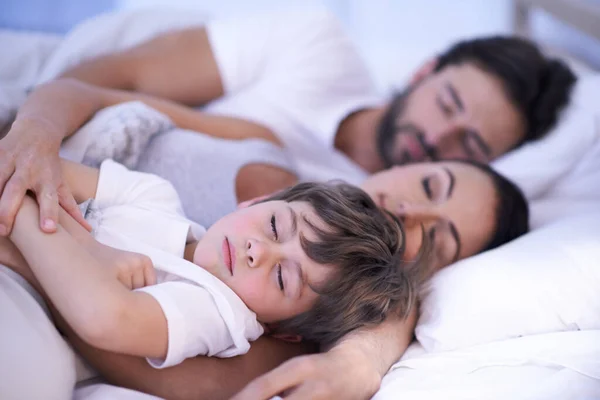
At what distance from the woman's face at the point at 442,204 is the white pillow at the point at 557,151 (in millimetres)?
339

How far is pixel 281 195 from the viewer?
3.62 ft

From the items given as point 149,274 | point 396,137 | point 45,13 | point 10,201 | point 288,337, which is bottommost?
point 288,337

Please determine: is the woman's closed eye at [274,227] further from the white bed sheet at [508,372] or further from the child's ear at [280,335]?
the white bed sheet at [508,372]

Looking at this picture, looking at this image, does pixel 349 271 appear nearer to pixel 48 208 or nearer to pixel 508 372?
pixel 508 372

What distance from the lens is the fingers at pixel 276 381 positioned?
809mm

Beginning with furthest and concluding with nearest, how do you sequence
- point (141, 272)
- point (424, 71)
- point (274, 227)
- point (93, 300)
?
1. point (424, 71)
2. point (274, 227)
3. point (141, 272)
4. point (93, 300)

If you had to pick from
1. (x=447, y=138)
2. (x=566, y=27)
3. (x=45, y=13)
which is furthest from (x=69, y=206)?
(x=566, y=27)

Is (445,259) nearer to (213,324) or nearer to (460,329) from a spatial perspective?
(460,329)

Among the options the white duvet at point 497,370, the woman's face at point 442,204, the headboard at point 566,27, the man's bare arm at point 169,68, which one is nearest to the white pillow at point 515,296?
the white duvet at point 497,370

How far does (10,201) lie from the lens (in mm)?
877

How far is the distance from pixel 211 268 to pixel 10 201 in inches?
12.1

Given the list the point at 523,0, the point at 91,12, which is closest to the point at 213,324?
the point at 91,12

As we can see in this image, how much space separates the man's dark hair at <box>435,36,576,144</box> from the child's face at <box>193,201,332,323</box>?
39.6 inches

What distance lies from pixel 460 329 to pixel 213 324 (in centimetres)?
44
